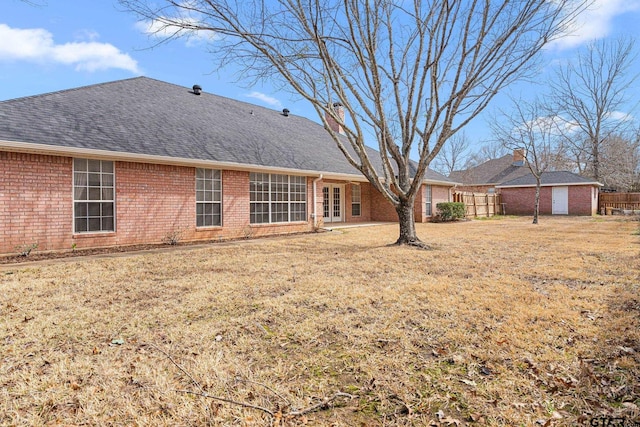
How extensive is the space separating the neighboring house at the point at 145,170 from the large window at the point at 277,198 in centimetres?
4

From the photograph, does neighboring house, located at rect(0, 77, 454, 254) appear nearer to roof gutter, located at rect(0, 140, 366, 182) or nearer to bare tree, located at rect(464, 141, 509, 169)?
roof gutter, located at rect(0, 140, 366, 182)

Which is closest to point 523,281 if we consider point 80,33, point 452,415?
point 452,415

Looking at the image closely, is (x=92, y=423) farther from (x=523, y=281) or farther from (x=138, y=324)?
(x=523, y=281)

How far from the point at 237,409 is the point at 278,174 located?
11.1 m

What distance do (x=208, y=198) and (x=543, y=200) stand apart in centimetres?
2635

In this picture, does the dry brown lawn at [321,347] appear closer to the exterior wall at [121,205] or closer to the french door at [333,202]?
the exterior wall at [121,205]

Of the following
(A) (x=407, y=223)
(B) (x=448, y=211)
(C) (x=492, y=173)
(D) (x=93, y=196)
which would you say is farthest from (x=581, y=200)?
(D) (x=93, y=196)

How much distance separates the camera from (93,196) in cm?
876

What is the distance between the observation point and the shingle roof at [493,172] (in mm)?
31778

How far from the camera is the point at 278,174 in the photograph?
42.4ft

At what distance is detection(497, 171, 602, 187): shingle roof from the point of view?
2435 cm

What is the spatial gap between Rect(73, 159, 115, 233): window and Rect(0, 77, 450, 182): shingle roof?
69 centimetres

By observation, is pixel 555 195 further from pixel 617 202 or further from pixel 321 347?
pixel 321 347

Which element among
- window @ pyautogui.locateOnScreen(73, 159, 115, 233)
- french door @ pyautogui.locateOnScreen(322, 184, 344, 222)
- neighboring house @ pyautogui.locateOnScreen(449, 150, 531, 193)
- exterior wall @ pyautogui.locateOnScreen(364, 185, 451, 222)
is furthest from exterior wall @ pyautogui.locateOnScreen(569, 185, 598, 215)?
window @ pyautogui.locateOnScreen(73, 159, 115, 233)
